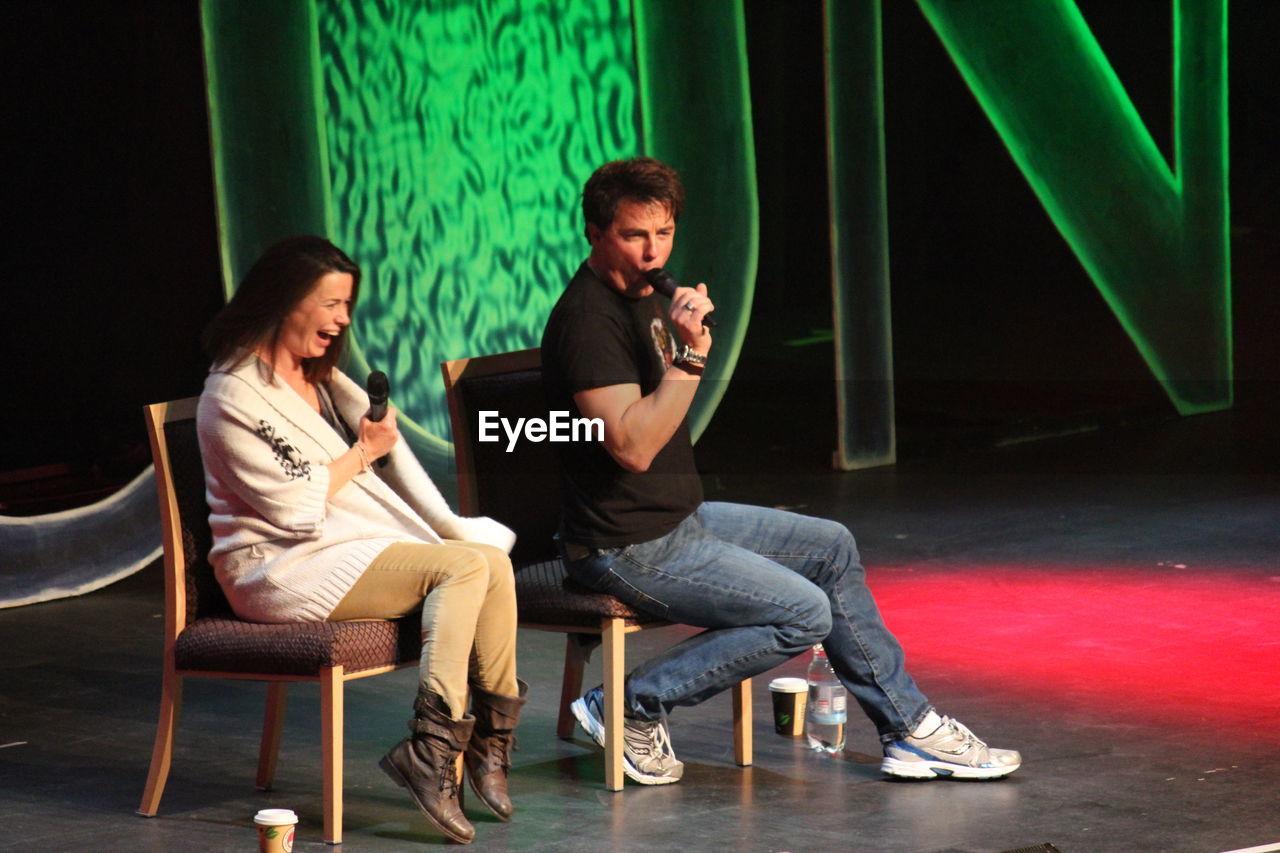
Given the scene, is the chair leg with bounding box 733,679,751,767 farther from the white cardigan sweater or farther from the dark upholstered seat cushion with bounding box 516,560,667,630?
the white cardigan sweater

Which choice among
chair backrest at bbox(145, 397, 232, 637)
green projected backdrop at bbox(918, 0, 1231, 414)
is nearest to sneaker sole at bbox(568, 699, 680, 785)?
chair backrest at bbox(145, 397, 232, 637)

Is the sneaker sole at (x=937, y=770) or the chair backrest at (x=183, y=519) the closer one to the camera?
the chair backrest at (x=183, y=519)

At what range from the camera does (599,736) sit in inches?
150

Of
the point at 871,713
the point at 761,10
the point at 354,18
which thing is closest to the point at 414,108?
the point at 354,18

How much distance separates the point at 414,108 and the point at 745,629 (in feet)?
10.5

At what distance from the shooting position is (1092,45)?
832 cm

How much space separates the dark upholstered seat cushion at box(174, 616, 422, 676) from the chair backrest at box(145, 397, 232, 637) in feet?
0.18

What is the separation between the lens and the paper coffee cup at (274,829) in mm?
3119

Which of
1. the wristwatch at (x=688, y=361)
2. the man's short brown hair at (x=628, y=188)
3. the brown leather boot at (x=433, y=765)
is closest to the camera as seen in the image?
the brown leather boot at (x=433, y=765)

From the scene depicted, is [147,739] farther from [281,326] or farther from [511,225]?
[511,225]

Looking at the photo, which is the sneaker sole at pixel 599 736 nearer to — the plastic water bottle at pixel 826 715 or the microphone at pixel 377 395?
the plastic water bottle at pixel 826 715

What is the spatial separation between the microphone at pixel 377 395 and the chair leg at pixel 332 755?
19.6 inches

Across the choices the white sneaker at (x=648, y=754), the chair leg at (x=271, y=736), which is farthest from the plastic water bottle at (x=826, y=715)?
the chair leg at (x=271, y=736)

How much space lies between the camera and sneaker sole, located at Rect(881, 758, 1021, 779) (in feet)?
12.0
